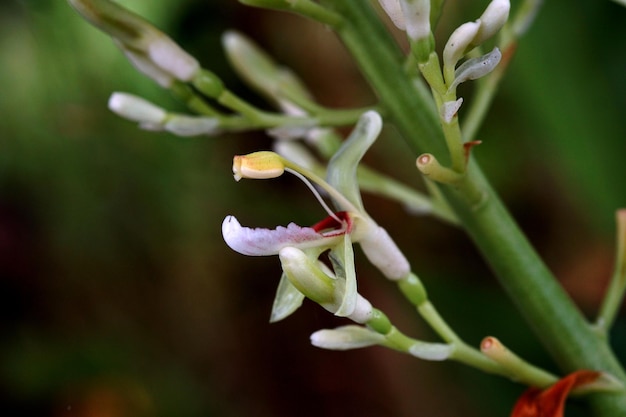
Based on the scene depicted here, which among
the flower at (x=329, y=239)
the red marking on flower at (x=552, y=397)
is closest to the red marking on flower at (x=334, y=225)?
the flower at (x=329, y=239)

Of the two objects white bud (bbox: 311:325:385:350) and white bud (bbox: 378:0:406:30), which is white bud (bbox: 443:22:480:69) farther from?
white bud (bbox: 311:325:385:350)

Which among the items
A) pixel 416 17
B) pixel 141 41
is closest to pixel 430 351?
pixel 416 17

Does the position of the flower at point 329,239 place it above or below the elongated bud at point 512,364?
above

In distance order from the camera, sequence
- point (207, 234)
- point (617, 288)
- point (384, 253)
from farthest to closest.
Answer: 1. point (207, 234)
2. point (617, 288)
3. point (384, 253)

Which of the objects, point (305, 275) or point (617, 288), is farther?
point (617, 288)

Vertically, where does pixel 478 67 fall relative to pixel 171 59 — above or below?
below

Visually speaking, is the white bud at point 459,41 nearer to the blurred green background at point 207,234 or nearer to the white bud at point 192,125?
the white bud at point 192,125

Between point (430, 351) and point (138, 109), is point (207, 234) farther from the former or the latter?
point (430, 351)

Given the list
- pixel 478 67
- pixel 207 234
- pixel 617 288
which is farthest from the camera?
pixel 207 234
